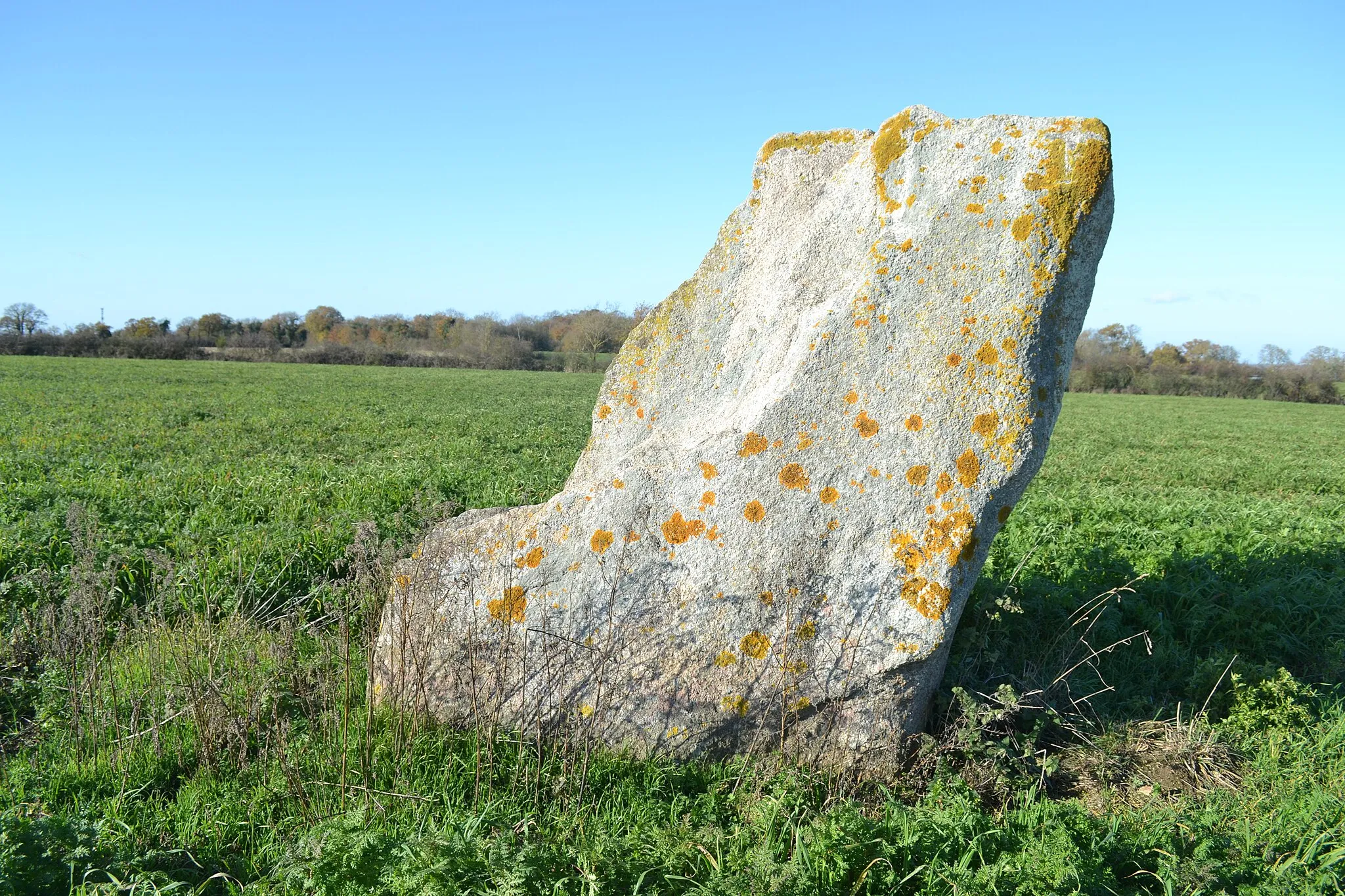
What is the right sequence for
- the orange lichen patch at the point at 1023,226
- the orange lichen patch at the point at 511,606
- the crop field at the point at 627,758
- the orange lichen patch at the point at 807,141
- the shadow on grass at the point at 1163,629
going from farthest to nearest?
the orange lichen patch at the point at 807,141 → the shadow on grass at the point at 1163,629 → the orange lichen patch at the point at 511,606 → the orange lichen patch at the point at 1023,226 → the crop field at the point at 627,758

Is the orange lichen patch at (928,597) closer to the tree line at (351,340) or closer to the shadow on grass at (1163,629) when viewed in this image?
the shadow on grass at (1163,629)

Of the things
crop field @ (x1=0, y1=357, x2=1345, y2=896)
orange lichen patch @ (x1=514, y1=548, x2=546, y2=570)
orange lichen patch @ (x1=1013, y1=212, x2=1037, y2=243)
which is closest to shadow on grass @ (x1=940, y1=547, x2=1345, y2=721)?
crop field @ (x1=0, y1=357, x2=1345, y2=896)

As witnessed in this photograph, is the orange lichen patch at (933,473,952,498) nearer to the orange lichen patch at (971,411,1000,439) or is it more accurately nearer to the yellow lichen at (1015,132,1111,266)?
the orange lichen patch at (971,411,1000,439)

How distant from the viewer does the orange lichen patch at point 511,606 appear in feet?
13.3

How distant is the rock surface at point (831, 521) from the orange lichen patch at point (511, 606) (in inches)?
0.4

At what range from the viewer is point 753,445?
397cm

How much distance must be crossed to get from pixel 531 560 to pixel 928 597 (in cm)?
202

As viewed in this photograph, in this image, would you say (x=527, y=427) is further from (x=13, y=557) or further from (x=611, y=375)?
(x=611, y=375)

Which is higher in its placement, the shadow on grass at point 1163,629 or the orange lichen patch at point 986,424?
the orange lichen patch at point 986,424

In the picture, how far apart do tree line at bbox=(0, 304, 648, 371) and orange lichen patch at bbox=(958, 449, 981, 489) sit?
51013mm

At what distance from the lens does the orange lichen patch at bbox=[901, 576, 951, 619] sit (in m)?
3.72

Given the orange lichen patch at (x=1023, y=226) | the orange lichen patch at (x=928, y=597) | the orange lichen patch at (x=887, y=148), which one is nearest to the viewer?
the orange lichen patch at (x=928, y=597)

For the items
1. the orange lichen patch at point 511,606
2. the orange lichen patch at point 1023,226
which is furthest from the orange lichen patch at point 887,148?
the orange lichen patch at point 511,606

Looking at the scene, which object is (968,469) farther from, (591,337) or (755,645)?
(591,337)
